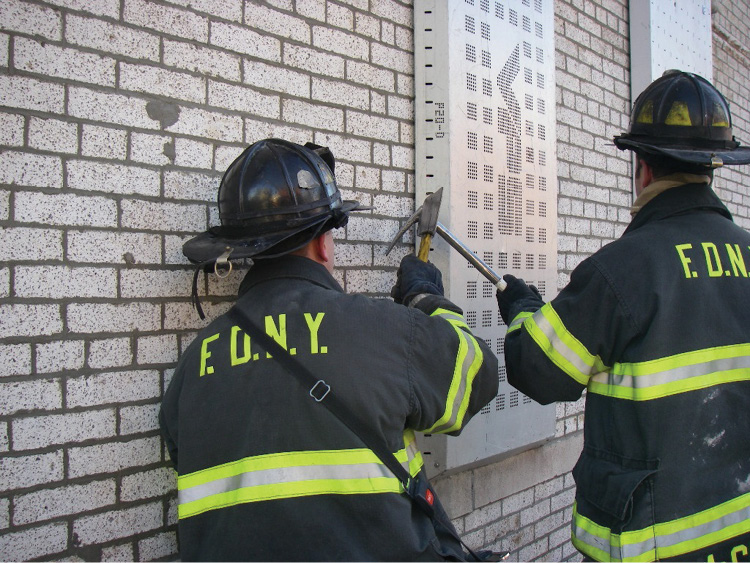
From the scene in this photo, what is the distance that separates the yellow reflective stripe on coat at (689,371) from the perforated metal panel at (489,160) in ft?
3.82

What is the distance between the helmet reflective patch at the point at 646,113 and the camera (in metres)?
2.38

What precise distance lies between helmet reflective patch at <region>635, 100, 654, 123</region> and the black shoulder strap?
1.63m

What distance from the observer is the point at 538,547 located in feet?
12.6

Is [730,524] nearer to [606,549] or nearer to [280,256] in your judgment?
[606,549]

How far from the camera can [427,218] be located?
2861 millimetres

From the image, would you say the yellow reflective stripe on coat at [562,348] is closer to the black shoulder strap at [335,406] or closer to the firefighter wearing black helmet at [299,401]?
the firefighter wearing black helmet at [299,401]

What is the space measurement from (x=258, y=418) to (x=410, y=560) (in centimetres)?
59

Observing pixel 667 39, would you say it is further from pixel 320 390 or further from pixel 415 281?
pixel 320 390

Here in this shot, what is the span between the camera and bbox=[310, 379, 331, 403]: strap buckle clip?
65.6 inches

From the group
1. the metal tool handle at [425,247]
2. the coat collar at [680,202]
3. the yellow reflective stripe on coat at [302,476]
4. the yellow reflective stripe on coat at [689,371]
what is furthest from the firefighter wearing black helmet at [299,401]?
the coat collar at [680,202]

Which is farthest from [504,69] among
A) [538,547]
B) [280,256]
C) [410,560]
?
[538,547]

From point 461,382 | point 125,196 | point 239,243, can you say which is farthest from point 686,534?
point 125,196

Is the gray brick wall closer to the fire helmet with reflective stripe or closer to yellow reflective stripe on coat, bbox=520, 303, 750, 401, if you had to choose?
yellow reflective stripe on coat, bbox=520, 303, 750, 401

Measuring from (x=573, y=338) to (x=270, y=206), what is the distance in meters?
1.11
